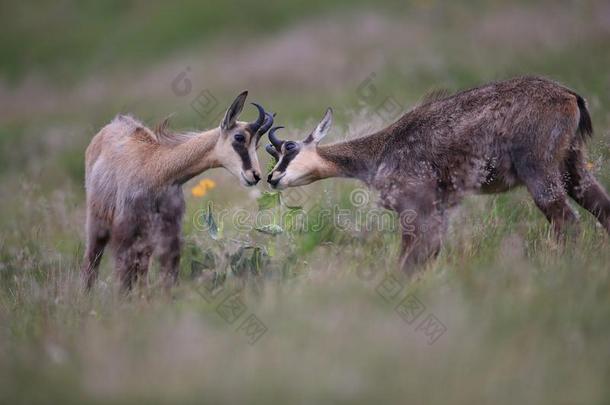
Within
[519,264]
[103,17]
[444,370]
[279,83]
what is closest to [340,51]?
[279,83]

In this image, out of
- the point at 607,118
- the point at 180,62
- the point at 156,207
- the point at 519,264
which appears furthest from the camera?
the point at 180,62

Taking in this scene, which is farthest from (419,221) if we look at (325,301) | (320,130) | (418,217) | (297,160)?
(325,301)

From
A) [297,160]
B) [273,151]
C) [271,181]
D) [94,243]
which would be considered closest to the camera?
[94,243]

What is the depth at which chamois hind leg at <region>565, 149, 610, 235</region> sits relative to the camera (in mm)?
8188

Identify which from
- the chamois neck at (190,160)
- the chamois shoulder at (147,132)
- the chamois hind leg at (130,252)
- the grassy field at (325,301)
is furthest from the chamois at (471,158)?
the chamois hind leg at (130,252)

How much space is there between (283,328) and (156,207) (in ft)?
9.51

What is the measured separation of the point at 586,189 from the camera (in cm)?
824

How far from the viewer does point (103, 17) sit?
94.9 ft

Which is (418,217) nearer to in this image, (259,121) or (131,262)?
(259,121)

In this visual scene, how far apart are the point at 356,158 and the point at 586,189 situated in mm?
2434

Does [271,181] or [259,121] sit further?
[271,181]

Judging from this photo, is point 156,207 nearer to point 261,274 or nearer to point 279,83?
point 261,274

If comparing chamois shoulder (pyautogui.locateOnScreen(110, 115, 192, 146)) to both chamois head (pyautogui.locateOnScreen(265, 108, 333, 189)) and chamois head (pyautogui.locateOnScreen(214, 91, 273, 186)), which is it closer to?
chamois head (pyautogui.locateOnScreen(214, 91, 273, 186))

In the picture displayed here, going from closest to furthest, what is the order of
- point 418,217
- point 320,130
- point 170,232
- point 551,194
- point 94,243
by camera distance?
point 551,194 < point 170,232 < point 418,217 < point 94,243 < point 320,130
